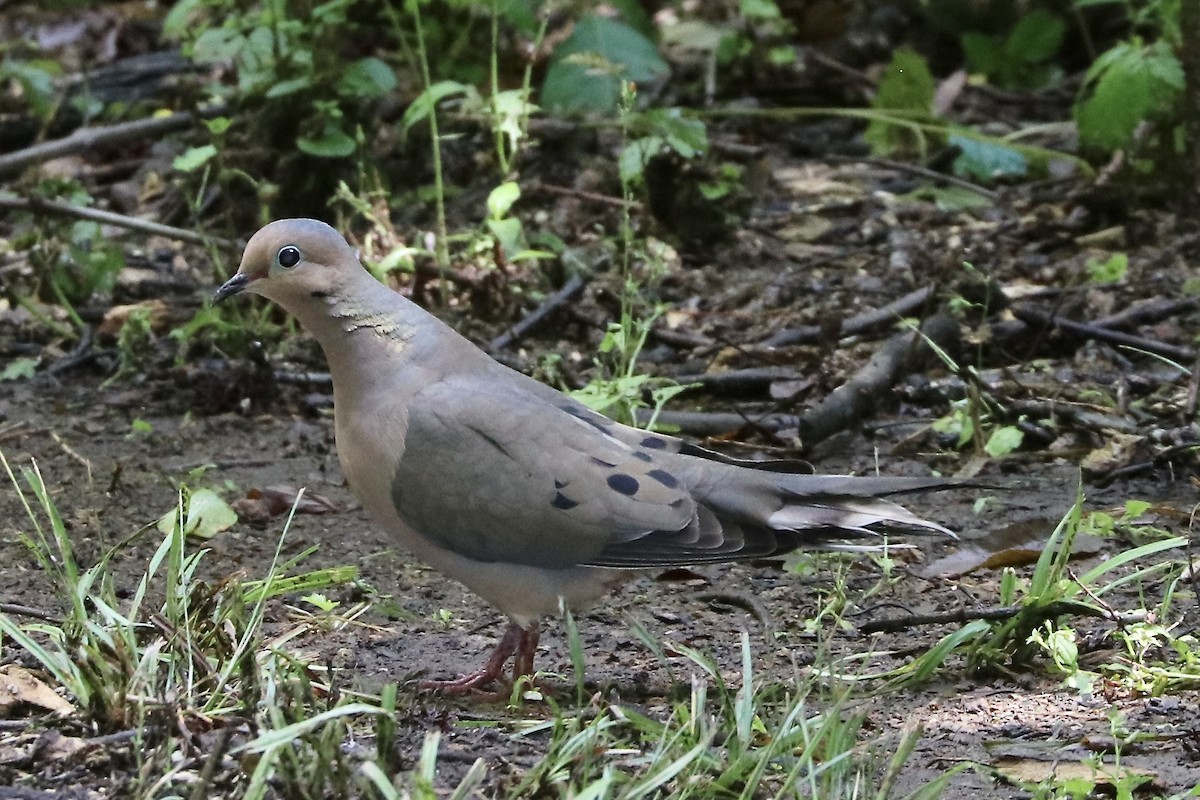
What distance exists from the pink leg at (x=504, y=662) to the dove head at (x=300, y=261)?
0.85 metres

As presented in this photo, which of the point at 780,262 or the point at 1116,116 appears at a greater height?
the point at 1116,116

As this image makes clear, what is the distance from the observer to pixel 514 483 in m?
3.28

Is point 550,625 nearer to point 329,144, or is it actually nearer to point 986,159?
point 329,144

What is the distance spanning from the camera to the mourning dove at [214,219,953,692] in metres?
3.22

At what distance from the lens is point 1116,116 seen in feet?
19.3

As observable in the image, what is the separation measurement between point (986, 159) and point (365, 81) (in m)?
2.74

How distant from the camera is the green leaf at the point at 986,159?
22.4ft

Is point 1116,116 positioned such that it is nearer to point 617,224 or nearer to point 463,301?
point 617,224

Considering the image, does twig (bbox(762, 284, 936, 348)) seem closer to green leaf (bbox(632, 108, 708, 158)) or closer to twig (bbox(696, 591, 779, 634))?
green leaf (bbox(632, 108, 708, 158))

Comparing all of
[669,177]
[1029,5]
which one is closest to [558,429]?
[669,177]

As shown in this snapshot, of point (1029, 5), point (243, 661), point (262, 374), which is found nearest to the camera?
point (243, 661)

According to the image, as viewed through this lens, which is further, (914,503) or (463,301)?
(463,301)

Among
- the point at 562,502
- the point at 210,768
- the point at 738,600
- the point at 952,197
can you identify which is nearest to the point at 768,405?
the point at 738,600

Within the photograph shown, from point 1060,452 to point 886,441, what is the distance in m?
0.51
